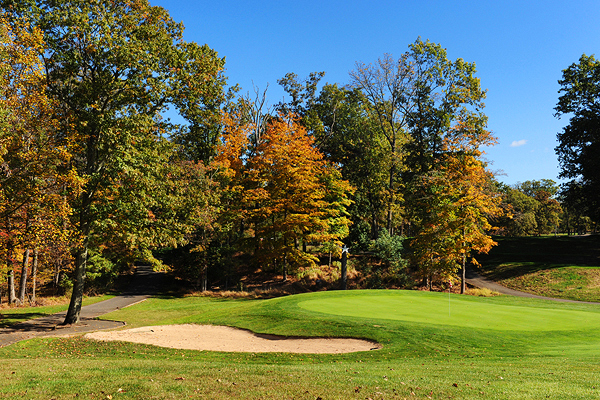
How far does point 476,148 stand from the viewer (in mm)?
32156

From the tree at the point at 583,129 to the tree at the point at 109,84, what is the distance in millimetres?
38055

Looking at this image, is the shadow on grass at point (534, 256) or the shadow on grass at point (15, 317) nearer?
the shadow on grass at point (15, 317)

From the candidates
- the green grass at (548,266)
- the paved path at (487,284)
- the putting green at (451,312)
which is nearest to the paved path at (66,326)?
the putting green at (451,312)

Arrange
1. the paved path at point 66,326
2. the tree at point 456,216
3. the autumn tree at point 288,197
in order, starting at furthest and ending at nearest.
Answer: the autumn tree at point 288,197 → the tree at point 456,216 → the paved path at point 66,326

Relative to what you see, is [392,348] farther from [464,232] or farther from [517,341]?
[464,232]

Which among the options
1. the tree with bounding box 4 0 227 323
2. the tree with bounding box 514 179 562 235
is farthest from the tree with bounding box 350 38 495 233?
the tree with bounding box 514 179 562 235

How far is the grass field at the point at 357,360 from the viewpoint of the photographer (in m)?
7.11

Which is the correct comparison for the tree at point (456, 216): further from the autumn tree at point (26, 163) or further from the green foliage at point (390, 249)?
the autumn tree at point (26, 163)

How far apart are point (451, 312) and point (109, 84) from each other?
1862cm

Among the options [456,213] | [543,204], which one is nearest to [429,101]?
[456,213]

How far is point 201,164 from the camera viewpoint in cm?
3156

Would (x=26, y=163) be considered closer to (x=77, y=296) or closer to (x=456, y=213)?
(x=77, y=296)

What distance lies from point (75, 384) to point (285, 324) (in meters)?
10.2

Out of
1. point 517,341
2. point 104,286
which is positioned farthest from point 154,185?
point 104,286
